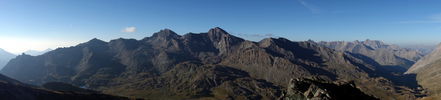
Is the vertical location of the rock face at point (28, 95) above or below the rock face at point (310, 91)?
below

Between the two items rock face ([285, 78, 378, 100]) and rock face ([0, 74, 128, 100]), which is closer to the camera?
rock face ([285, 78, 378, 100])

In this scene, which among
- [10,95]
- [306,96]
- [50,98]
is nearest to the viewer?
[306,96]

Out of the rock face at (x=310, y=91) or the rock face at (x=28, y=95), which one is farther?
the rock face at (x=28, y=95)

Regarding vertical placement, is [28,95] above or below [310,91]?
below

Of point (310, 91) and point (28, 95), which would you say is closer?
point (310, 91)

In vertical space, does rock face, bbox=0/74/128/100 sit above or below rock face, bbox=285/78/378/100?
below

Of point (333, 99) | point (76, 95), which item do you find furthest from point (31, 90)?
point (333, 99)

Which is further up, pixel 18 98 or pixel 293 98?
pixel 293 98

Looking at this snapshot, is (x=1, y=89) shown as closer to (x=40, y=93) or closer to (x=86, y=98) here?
(x=40, y=93)

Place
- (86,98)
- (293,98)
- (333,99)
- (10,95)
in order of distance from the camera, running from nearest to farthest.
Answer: (333,99) → (293,98) → (10,95) → (86,98)

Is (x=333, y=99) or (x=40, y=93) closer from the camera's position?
(x=333, y=99)
